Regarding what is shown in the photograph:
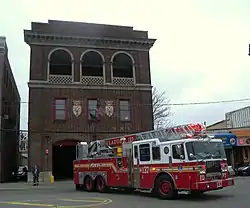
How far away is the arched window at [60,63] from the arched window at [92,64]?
156 centimetres

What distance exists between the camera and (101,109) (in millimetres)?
34562

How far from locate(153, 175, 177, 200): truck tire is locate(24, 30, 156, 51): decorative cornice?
21553mm

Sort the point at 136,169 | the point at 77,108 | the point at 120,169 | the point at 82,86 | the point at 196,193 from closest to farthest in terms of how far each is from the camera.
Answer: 1. the point at 196,193
2. the point at 136,169
3. the point at 120,169
4. the point at 77,108
5. the point at 82,86

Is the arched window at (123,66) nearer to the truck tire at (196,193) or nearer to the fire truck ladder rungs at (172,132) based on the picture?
the fire truck ladder rungs at (172,132)

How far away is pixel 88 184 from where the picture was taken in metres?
21.8

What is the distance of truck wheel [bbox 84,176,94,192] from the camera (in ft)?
70.1

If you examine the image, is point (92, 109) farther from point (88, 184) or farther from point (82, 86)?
point (88, 184)

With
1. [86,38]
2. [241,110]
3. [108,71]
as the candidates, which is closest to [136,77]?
[108,71]

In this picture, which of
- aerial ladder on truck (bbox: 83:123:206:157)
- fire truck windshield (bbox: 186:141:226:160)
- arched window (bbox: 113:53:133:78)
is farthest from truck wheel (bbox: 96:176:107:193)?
arched window (bbox: 113:53:133:78)

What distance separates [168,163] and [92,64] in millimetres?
21731

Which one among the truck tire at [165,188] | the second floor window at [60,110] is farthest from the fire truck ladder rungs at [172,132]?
the second floor window at [60,110]

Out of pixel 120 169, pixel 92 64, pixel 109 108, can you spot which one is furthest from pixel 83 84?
pixel 120 169

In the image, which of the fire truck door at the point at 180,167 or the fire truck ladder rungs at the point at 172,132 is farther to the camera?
the fire truck ladder rungs at the point at 172,132

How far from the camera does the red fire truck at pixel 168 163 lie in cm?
1525
